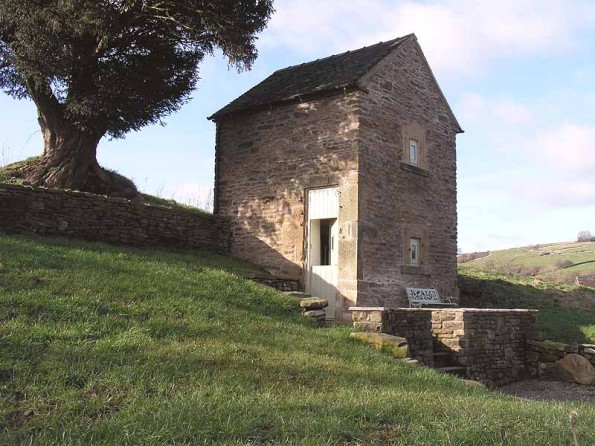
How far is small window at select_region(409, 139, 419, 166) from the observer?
15445 millimetres

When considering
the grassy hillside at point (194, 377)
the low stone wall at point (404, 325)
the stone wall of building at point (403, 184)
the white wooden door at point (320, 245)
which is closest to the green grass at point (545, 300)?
the stone wall of building at point (403, 184)

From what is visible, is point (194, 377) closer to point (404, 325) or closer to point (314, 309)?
point (314, 309)

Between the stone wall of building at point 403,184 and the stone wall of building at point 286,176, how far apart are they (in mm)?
384

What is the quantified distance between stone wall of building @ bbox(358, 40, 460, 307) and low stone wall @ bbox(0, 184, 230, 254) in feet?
15.1

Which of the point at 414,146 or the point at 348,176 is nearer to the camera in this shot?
the point at 348,176

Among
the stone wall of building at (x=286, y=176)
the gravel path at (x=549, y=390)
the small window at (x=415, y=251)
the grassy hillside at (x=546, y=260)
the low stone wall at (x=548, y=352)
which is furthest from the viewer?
the grassy hillside at (x=546, y=260)

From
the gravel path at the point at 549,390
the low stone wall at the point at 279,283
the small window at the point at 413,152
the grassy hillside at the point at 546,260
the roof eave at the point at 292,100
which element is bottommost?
the gravel path at the point at 549,390

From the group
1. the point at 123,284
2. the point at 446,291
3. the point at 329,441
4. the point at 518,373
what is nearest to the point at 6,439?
the point at 329,441

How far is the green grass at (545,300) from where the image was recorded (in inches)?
637

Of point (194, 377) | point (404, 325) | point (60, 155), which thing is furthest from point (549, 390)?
point (60, 155)

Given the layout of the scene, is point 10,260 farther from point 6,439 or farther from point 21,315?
point 6,439

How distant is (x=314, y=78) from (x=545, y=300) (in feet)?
38.3

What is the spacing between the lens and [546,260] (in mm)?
49000

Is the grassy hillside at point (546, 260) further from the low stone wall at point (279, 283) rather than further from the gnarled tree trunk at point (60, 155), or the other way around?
the gnarled tree trunk at point (60, 155)
